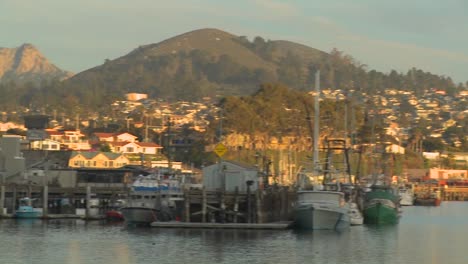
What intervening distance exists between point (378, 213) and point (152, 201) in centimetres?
2149

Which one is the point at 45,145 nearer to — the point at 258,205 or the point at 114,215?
the point at 114,215

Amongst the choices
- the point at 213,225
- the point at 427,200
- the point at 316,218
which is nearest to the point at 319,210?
the point at 316,218

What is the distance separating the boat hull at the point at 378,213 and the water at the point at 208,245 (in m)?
8.19

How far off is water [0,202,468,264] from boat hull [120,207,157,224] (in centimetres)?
122

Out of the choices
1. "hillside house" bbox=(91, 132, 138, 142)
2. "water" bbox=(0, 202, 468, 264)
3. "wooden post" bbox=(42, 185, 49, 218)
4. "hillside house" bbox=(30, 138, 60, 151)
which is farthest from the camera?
"hillside house" bbox=(91, 132, 138, 142)

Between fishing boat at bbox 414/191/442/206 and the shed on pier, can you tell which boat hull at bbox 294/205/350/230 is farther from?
fishing boat at bbox 414/191/442/206

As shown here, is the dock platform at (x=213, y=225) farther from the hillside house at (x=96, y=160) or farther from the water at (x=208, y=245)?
the hillside house at (x=96, y=160)

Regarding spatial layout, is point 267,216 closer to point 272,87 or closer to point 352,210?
point 352,210

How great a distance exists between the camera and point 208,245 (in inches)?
2366

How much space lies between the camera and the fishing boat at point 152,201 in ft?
234

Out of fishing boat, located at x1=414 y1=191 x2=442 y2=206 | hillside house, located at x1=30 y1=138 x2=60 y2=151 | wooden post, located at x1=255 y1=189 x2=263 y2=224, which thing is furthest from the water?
fishing boat, located at x1=414 y1=191 x2=442 y2=206

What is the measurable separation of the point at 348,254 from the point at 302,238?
7120 millimetres

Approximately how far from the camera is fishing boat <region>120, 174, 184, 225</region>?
71375 millimetres

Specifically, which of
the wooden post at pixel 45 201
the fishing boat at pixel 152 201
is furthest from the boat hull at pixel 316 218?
the wooden post at pixel 45 201
